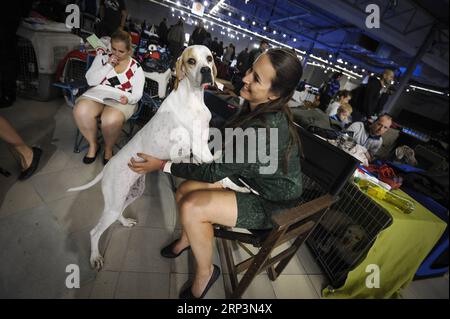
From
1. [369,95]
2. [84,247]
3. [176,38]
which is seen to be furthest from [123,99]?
[176,38]

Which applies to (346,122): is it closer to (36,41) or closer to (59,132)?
(59,132)

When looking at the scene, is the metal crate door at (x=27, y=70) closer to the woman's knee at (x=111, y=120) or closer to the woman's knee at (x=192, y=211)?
the woman's knee at (x=111, y=120)

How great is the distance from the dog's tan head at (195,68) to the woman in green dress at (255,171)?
34cm

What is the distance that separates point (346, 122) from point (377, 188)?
8.28 feet

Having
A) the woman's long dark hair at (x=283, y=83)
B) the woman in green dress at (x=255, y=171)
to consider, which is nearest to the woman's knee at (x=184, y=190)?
the woman in green dress at (x=255, y=171)

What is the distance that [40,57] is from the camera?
2.95m

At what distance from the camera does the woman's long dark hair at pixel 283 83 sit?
115 centimetres

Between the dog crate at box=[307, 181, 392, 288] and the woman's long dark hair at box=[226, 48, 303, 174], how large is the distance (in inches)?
37.7

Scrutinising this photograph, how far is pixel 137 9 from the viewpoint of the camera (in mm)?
10922

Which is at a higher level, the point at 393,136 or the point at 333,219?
the point at 393,136

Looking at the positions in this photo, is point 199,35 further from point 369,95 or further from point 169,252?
point 169,252

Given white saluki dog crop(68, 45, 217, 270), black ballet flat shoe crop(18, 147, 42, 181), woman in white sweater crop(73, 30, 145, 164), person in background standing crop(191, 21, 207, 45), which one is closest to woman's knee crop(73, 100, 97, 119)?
woman in white sweater crop(73, 30, 145, 164)

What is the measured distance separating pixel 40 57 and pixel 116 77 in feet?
5.33
